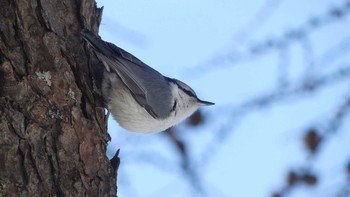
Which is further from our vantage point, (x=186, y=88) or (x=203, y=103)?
(x=203, y=103)

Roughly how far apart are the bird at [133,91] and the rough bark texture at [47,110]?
15cm

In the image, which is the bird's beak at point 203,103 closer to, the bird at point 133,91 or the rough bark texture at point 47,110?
the bird at point 133,91

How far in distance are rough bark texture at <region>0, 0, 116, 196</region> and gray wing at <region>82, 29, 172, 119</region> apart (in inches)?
4.8

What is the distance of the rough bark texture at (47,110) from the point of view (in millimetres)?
1861

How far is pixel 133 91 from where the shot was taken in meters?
2.61

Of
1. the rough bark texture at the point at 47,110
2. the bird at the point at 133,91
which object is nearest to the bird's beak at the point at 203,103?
the bird at the point at 133,91

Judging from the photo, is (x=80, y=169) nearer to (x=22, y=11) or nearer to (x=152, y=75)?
(x=22, y=11)

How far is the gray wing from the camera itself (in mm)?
2396

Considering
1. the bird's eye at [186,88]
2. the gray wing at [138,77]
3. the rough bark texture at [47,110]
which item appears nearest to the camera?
the rough bark texture at [47,110]

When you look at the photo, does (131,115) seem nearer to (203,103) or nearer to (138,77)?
(138,77)

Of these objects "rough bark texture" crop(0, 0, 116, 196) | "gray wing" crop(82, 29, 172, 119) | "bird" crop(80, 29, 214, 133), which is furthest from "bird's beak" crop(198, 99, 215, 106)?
"rough bark texture" crop(0, 0, 116, 196)

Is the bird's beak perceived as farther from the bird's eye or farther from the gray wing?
the gray wing

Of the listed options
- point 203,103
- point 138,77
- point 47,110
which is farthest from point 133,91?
point 203,103

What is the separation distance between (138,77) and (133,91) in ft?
0.22
